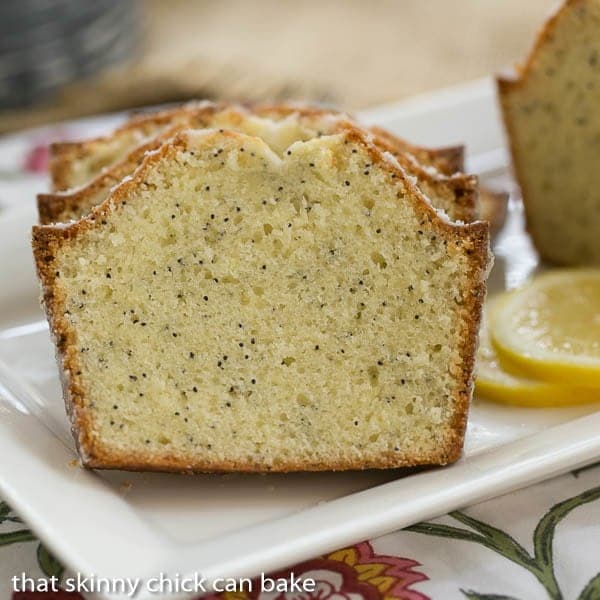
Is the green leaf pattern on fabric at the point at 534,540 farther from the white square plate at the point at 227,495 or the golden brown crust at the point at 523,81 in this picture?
the golden brown crust at the point at 523,81

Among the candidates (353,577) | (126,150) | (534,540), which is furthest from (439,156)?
(353,577)

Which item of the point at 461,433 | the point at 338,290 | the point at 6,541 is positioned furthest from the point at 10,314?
the point at 461,433

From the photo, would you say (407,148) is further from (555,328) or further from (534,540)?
(534,540)

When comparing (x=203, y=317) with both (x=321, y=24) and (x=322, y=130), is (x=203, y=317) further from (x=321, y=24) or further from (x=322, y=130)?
(x=321, y=24)

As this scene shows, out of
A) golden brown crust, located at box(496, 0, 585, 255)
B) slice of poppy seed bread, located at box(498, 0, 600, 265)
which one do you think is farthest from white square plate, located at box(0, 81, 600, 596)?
golden brown crust, located at box(496, 0, 585, 255)

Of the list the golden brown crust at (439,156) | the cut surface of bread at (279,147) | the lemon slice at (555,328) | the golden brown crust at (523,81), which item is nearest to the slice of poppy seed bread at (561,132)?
the golden brown crust at (523,81)

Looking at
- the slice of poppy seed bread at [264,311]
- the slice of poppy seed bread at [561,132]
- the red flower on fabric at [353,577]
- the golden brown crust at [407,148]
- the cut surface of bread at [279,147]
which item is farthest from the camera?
the slice of poppy seed bread at [561,132]

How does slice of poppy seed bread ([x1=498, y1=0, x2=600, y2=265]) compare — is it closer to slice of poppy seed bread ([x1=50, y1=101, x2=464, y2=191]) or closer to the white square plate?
slice of poppy seed bread ([x1=50, y1=101, x2=464, y2=191])
